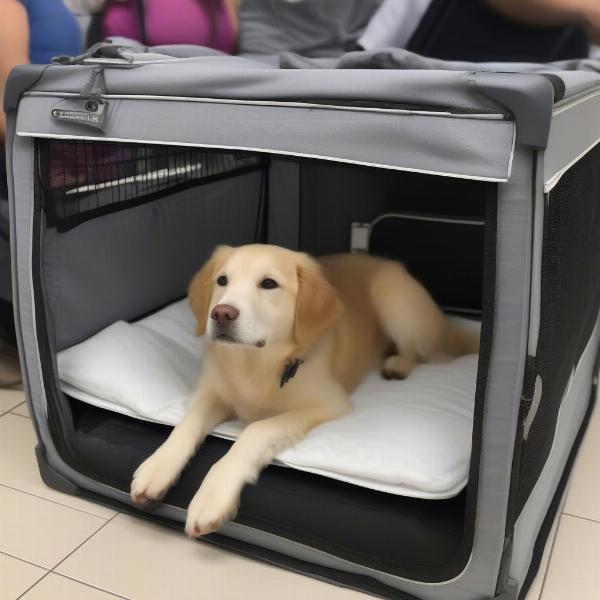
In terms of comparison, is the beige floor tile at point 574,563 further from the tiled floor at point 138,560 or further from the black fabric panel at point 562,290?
the black fabric panel at point 562,290

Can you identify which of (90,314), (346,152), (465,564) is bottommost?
(465,564)

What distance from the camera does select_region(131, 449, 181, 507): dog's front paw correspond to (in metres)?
1.18

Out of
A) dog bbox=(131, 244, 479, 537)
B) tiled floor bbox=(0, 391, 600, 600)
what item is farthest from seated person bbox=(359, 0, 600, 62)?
tiled floor bbox=(0, 391, 600, 600)

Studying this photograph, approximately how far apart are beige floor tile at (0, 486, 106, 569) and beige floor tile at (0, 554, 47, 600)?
15 millimetres

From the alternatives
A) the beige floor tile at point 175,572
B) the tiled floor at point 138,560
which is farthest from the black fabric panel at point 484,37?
the beige floor tile at point 175,572

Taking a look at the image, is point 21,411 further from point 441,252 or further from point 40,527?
point 441,252

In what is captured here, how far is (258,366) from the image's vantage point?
1314 millimetres

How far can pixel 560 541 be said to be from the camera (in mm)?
1264

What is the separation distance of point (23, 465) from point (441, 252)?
1330 millimetres

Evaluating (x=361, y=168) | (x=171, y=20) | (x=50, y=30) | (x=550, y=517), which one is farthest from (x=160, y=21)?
(x=550, y=517)

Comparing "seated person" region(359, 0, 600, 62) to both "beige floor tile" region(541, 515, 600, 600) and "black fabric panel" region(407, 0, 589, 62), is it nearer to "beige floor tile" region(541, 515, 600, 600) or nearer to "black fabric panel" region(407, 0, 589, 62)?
"black fabric panel" region(407, 0, 589, 62)

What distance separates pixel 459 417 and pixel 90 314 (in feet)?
2.96

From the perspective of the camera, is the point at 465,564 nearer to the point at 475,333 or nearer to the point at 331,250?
the point at 475,333

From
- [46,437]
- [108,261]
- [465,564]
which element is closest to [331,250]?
[108,261]
